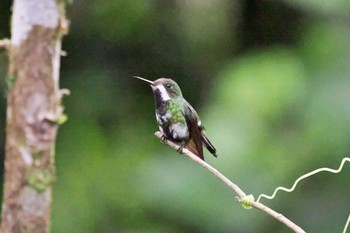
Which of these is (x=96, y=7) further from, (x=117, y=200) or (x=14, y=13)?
(x=14, y=13)

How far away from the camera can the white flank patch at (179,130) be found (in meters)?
2.15

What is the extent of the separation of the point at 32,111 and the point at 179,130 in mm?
844

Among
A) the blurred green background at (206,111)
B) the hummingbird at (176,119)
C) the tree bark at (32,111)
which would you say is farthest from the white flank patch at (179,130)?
the blurred green background at (206,111)

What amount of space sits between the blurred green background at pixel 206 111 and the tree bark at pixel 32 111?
101 inches

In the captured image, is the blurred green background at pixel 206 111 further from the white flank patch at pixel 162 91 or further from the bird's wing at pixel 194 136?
the white flank patch at pixel 162 91

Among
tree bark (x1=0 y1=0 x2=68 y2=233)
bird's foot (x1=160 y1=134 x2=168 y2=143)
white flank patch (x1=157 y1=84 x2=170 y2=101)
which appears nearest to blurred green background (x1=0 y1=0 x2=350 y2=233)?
bird's foot (x1=160 y1=134 x2=168 y2=143)

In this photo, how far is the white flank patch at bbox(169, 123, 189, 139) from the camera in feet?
7.05

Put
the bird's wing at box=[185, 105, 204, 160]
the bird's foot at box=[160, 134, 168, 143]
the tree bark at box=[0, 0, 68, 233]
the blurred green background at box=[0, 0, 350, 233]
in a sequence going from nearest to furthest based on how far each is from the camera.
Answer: the tree bark at box=[0, 0, 68, 233] → the bird's wing at box=[185, 105, 204, 160] → the bird's foot at box=[160, 134, 168, 143] → the blurred green background at box=[0, 0, 350, 233]

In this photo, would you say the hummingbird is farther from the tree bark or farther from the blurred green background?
the blurred green background

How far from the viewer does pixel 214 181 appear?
4.27 m

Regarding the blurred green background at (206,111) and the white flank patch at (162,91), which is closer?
the white flank patch at (162,91)

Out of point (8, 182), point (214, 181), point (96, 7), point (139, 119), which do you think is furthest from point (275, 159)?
point (8, 182)

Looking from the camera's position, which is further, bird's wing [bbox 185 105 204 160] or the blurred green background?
the blurred green background

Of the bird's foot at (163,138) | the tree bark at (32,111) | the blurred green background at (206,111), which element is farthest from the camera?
the blurred green background at (206,111)
